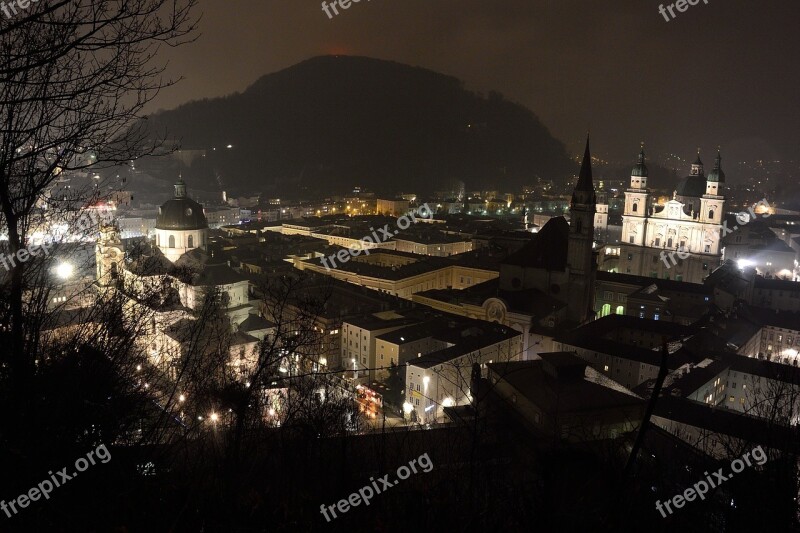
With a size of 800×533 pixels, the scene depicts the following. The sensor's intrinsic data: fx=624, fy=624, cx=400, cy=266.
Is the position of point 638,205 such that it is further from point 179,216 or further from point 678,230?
point 179,216

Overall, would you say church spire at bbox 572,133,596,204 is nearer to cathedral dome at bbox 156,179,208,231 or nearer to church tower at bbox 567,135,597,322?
church tower at bbox 567,135,597,322

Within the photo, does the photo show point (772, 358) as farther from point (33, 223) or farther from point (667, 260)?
point (33, 223)

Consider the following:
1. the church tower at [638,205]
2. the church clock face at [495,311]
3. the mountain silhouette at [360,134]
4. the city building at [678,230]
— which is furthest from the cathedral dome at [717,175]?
the mountain silhouette at [360,134]

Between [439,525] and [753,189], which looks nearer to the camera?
[439,525]

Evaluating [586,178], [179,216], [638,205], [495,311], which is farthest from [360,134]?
[495,311]

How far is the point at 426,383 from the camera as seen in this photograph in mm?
15227

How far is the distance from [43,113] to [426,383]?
40.6 ft

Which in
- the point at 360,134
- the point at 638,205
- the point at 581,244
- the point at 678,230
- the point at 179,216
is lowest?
the point at 678,230

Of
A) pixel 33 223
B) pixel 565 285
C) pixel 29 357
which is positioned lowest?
pixel 565 285

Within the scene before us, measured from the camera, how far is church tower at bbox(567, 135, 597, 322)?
Result: 2166cm

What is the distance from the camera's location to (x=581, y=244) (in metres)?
21.9

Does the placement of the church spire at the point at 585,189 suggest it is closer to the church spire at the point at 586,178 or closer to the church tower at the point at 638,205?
the church spire at the point at 586,178

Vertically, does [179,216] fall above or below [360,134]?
below

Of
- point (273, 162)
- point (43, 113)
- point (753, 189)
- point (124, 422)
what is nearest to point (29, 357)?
point (124, 422)
